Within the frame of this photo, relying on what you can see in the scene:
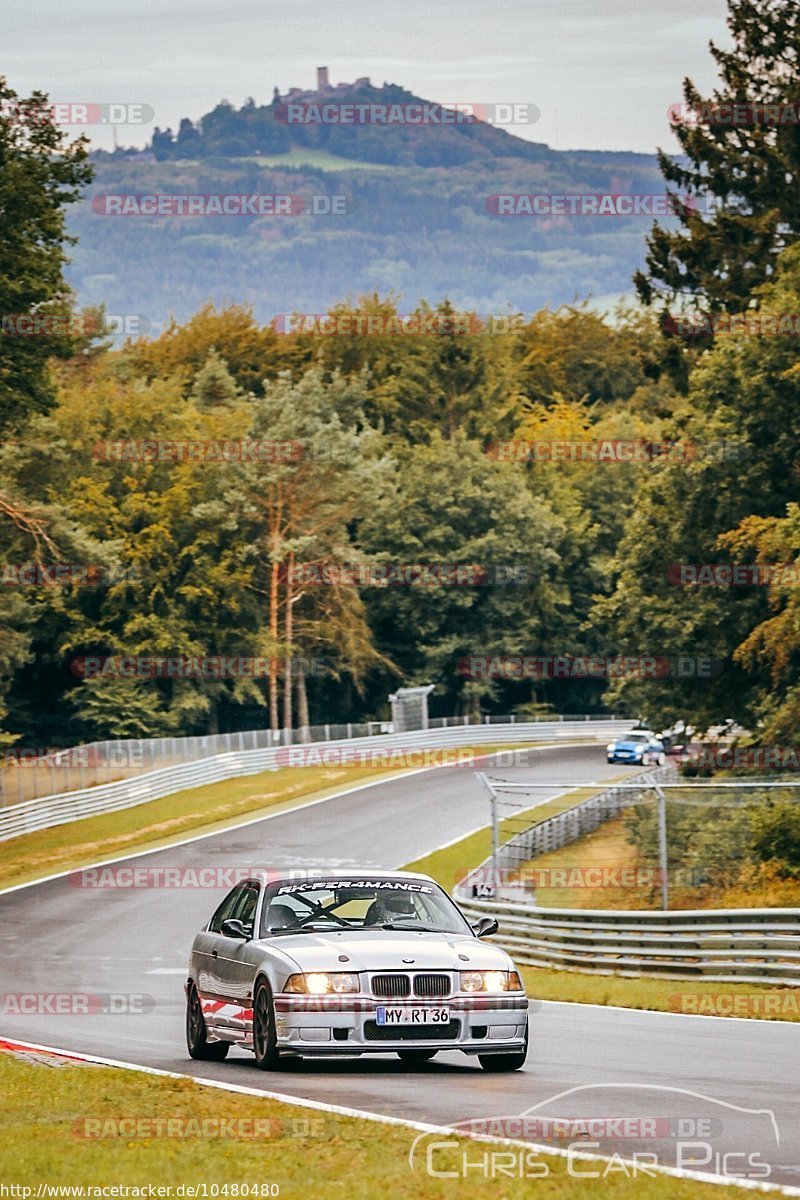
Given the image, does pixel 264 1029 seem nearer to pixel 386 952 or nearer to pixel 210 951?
pixel 386 952

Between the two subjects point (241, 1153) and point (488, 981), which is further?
point (488, 981)

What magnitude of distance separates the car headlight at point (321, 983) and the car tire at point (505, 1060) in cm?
119

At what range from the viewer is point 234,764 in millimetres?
67438

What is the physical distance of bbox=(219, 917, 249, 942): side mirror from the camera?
44.7ft

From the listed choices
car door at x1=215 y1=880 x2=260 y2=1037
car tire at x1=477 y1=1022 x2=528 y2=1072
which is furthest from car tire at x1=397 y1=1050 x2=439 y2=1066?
car door at x1=215 y1=880 x2=260 y2=1037

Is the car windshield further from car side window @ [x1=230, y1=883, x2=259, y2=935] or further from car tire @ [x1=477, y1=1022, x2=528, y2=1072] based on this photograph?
car tire @ [x1=477, y1=1022, x2=528, y2=1072]

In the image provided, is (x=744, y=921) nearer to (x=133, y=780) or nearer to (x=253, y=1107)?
(x=253, y=1107)

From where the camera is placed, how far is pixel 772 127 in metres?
55.7

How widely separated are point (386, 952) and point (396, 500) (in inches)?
3111

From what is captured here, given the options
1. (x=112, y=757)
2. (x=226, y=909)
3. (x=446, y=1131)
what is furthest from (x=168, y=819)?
(x=446, y=1131)

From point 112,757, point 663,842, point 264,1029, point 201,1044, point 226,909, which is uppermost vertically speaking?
point 226,909

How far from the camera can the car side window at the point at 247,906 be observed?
13945 mm

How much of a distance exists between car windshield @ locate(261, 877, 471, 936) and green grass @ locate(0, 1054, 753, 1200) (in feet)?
7.52

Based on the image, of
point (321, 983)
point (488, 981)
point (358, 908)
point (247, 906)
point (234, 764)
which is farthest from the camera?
point (234, 764)
